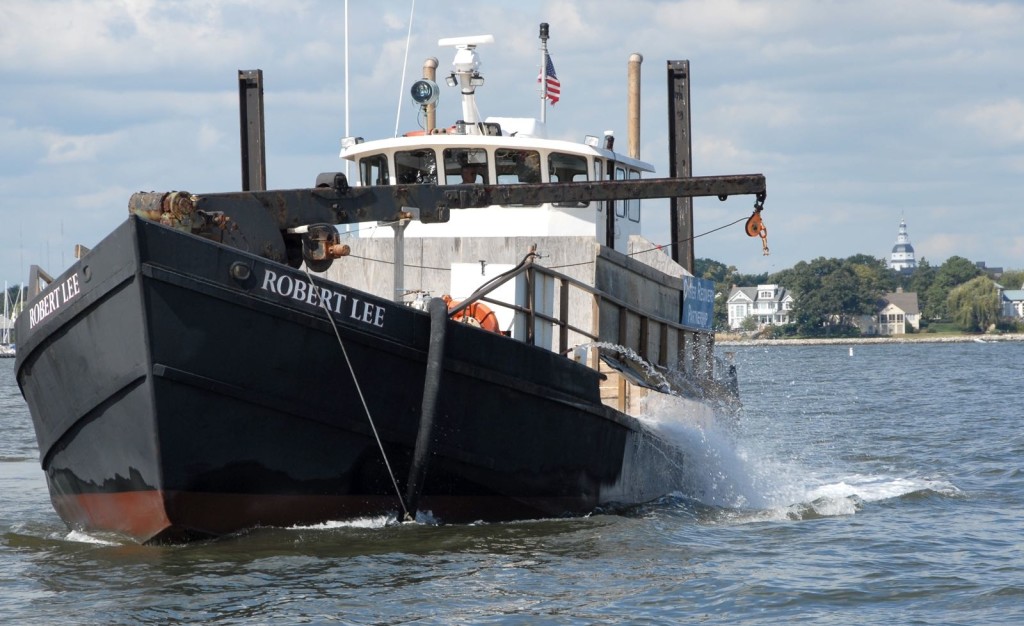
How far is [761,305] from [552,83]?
133 meters

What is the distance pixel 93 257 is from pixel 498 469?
330cm

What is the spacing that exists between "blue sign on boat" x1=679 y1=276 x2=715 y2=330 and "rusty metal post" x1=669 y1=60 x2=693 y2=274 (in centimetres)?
170

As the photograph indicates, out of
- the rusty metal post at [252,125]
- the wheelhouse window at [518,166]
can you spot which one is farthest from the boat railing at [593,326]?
the rusty metal post at [252,125]

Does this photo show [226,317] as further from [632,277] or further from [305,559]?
[632,277]

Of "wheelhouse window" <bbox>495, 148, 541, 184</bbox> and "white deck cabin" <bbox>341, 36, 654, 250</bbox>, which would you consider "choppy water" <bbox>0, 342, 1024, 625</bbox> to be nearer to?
"white deck cabin" <bbox>341, 36, 654, 250</bbox>

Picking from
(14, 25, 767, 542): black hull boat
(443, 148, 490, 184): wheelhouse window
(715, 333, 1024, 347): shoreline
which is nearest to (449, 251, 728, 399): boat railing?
(14, 25, 767, 542): black hull boat

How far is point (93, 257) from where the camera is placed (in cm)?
878

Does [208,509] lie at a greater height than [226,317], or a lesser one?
lesser

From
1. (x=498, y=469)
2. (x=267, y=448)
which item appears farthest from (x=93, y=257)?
(x=498, y=469)

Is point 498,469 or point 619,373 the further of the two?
point 619,373

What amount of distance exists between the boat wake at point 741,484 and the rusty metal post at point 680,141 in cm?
351

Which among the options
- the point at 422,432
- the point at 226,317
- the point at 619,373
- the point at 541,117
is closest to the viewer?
the point at 226,317

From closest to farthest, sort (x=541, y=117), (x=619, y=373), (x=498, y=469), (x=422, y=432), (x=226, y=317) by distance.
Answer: (x=226, y=317) → (x=422, y=432) → (x=498, y=469) → (x=619, y=373) → (x=541, y=117)

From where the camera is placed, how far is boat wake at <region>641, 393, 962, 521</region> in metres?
12.0
